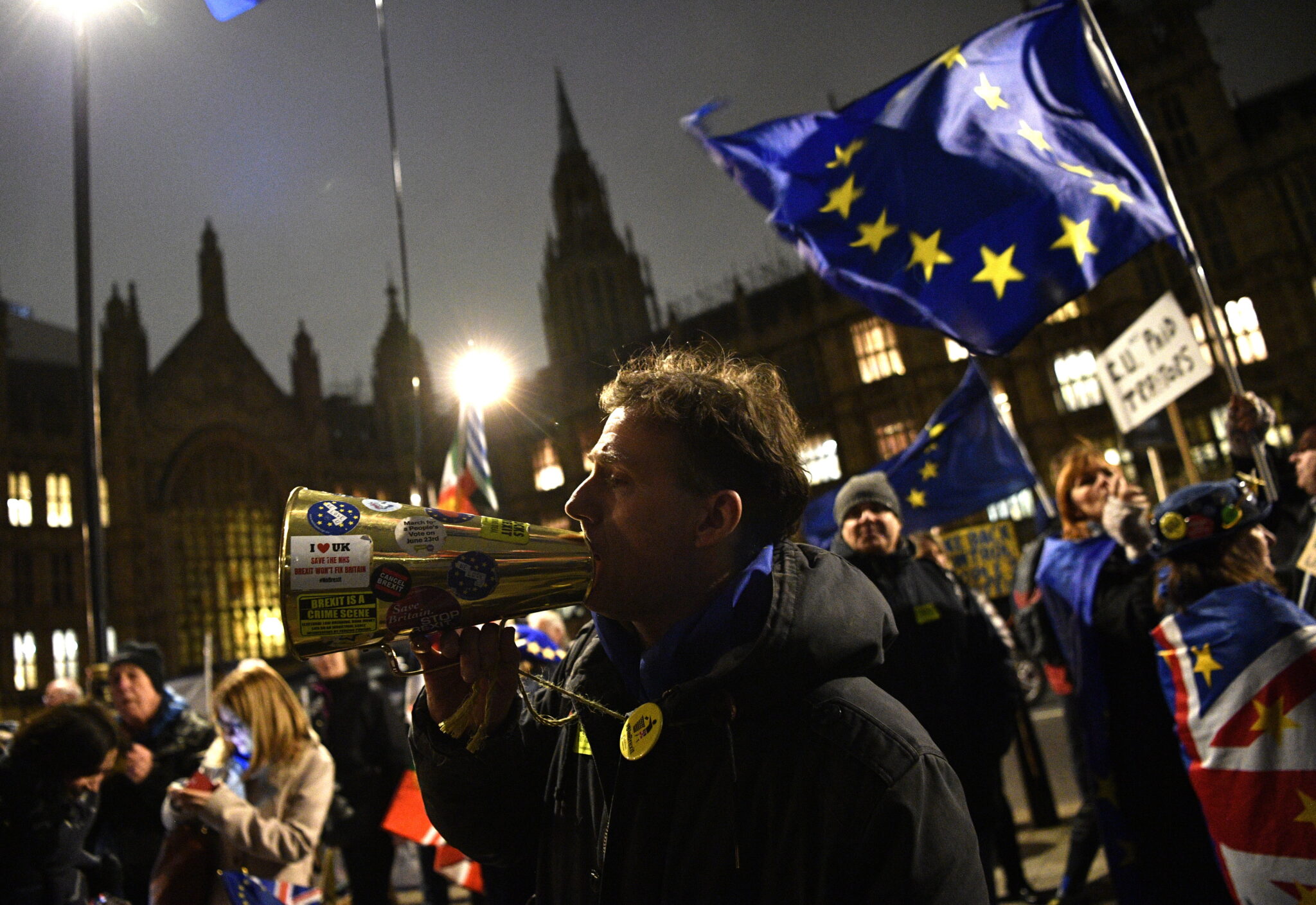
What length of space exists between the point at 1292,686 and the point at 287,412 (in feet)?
138

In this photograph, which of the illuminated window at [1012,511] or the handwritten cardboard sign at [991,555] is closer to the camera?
the handwritten cardboard sign at [991,555]

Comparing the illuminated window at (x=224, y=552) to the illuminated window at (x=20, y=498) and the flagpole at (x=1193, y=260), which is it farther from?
the flagpole at (x=1193, y=260)

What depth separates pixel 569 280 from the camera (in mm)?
54281

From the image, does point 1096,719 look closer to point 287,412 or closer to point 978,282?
point 978,282

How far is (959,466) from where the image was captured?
7148 millimetres

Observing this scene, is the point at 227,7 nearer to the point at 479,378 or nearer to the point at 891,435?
the point at 479,378

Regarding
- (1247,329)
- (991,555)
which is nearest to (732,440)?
(991,555)

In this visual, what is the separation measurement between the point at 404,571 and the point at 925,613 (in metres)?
2.86

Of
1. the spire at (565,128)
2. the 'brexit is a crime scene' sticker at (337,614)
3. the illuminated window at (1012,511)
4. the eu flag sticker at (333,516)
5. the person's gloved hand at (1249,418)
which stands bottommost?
the 'brexit is a crime scene' sticker at (337,614)

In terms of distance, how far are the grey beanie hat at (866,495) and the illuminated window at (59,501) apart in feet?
128

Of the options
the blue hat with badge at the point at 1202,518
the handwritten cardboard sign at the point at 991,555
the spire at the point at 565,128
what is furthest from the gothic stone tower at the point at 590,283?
the blue hat with badge at the point at 1202,518

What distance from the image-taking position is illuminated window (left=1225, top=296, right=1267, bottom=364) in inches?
1029

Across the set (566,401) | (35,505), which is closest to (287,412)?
(35,505)

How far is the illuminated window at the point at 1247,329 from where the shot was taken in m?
26.1
